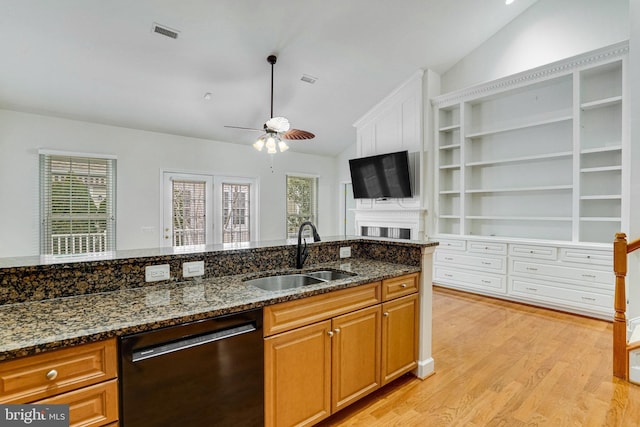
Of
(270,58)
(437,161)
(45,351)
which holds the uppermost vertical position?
(270,58)

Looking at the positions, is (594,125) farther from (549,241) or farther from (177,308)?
(177,308)

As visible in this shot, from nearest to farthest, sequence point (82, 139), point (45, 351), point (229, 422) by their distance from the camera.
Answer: point (45, 351) → point (229, 422) → point (82, 139)

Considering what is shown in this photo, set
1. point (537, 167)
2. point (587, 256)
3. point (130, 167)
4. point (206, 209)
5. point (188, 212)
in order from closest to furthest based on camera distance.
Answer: point (587, 256) < point (537, 167) < point (130, 167) < point (188, 212) < point (206, 209)

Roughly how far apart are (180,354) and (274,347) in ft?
1.47

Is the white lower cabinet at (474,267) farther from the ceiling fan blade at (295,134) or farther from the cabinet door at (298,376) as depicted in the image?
the cabinet door at (298,376)

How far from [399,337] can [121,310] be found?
1691 mm

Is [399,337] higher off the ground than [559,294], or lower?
higher

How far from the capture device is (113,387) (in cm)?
110

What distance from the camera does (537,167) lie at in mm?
4359

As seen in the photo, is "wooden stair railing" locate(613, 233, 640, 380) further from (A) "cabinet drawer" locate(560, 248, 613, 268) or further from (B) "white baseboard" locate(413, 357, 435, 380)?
(B) "white baseboard" locate(413, 357, 435, 380)

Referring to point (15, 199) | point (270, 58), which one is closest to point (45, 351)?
point (270, 58)

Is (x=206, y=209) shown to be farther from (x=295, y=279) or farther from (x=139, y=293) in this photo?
(x=139, y=293)

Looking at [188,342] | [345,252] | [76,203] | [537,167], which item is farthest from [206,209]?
[537,167]

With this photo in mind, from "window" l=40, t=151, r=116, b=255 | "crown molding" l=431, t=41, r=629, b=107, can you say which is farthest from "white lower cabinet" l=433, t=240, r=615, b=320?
"window" l=40, t=151, r=116, b=255
